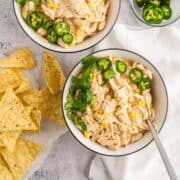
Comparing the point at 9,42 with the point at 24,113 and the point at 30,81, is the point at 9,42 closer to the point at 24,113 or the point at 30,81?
the point at 30,81

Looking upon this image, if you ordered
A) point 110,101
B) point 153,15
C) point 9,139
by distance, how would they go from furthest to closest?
point 153,15, point 9,139, point 110,101

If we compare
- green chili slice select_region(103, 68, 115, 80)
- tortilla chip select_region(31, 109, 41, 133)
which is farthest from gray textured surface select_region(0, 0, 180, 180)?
green chili slice select_region(103, 68, 115, 80)

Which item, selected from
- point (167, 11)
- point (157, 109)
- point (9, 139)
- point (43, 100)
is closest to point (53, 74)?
point (43, 100)

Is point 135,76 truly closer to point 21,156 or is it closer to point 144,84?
point 144,84

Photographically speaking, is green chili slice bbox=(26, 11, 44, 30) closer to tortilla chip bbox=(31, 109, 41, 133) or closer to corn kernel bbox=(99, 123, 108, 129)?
tortilla chip bbox=(31, 109, 41, 133)

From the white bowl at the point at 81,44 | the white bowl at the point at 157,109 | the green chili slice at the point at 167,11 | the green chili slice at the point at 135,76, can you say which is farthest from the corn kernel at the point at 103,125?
the green chili slice at the point at 167,11

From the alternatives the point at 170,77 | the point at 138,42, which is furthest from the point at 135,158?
the point at 138,42
